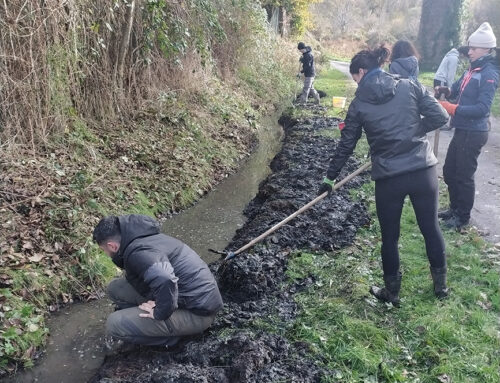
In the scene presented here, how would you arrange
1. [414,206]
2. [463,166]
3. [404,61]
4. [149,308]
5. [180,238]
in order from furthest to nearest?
[404,61]
[180,238]
[463,166]
[414,206]
[149,308]

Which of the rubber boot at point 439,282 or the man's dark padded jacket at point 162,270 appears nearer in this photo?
the man's dark padded jacket at point 162,270

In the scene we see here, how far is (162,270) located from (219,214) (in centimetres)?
401

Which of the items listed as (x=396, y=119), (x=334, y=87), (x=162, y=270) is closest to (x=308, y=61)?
(x=334, y=87)

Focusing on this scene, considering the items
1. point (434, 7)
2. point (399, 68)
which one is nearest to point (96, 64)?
point (399, 68)

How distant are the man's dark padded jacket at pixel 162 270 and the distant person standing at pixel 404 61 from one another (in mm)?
4465

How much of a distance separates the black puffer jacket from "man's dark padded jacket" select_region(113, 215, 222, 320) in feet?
5.88

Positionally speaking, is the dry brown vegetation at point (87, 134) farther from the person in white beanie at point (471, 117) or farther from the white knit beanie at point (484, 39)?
the white knit beanie at point (484, 39)

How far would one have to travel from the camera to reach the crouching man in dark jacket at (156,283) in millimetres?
3449

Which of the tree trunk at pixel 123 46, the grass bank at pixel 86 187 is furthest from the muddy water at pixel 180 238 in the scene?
the tree trunk at pixel 123 46

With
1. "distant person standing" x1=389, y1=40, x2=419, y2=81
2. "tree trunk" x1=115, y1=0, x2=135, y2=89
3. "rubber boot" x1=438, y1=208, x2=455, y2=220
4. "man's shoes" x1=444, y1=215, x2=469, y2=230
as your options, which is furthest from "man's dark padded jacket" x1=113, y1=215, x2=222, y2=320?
"tree trunk" x1=115, y1=0, x2=135, y2=89

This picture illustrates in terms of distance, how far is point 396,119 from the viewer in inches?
150

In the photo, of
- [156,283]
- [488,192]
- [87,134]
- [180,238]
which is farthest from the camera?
[87,134]

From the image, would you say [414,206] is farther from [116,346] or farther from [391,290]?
[116,346]

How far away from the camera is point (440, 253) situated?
162 inches
